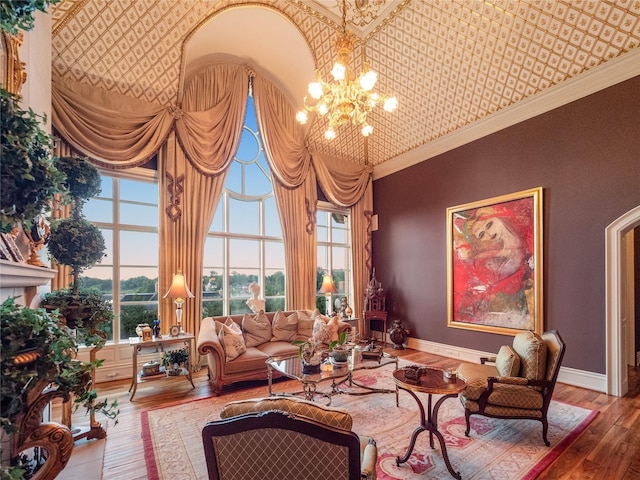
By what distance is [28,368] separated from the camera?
1.16 m

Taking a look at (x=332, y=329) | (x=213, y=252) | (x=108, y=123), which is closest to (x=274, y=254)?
(x=213, y=252)

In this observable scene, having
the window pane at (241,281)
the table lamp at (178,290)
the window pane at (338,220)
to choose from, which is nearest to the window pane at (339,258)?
the window pane at (338,220)

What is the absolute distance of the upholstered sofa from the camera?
13.6 feet

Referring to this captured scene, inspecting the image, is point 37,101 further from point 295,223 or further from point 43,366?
point 295,223

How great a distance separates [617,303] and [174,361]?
5935mm

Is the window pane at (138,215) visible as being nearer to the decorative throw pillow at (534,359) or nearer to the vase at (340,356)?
the vase at (340,356)

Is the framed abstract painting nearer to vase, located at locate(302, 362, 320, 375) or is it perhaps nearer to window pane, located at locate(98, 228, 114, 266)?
vase, located at locate(302, 362, 320, 375)

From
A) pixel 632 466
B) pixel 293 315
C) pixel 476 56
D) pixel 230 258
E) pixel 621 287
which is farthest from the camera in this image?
pixel 230 258

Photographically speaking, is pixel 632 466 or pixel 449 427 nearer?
pixel 632 466

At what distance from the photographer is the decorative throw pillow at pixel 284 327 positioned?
516cm

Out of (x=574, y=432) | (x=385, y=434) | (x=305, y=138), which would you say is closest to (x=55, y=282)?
(x=385, y=434)

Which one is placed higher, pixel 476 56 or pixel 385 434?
pixel 476 56

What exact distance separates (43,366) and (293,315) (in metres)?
4.31

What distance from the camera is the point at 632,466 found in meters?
2.52
